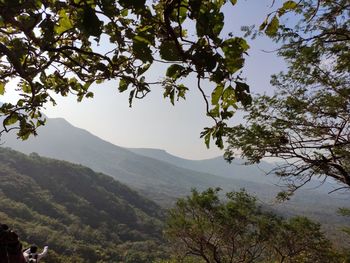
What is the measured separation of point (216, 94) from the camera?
1.23 m

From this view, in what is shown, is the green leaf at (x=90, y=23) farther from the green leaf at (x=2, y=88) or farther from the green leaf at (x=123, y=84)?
the green leaf at (x=2, y=88)

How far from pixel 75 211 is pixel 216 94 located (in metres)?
74.5

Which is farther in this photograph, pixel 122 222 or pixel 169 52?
pixel 122 222

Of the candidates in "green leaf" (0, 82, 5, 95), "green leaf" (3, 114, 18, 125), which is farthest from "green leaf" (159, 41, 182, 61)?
"green leaf" (0, 82, 5, 95)

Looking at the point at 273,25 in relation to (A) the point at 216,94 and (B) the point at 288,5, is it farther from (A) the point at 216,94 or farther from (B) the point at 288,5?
(A) the point at 216,94

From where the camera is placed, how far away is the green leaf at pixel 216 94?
1216 millimetres

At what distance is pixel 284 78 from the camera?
23.7ft

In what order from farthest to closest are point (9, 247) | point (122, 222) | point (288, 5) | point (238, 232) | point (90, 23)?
point (122, 222)
point (238, 232)
point (9, 247)
point (288, 5)
point (90, 23)

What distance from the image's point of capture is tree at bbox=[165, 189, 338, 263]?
14031mm

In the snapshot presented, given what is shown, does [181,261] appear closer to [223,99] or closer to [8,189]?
[223,99]

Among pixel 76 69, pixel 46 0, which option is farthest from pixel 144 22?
pixel 76 69

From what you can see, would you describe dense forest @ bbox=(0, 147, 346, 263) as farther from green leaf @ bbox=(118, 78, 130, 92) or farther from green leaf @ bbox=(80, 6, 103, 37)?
green leaf @ bbox=(80, 6, 103, 37)

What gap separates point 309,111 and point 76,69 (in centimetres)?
576

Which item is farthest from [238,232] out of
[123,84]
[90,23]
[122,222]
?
[122,222]
